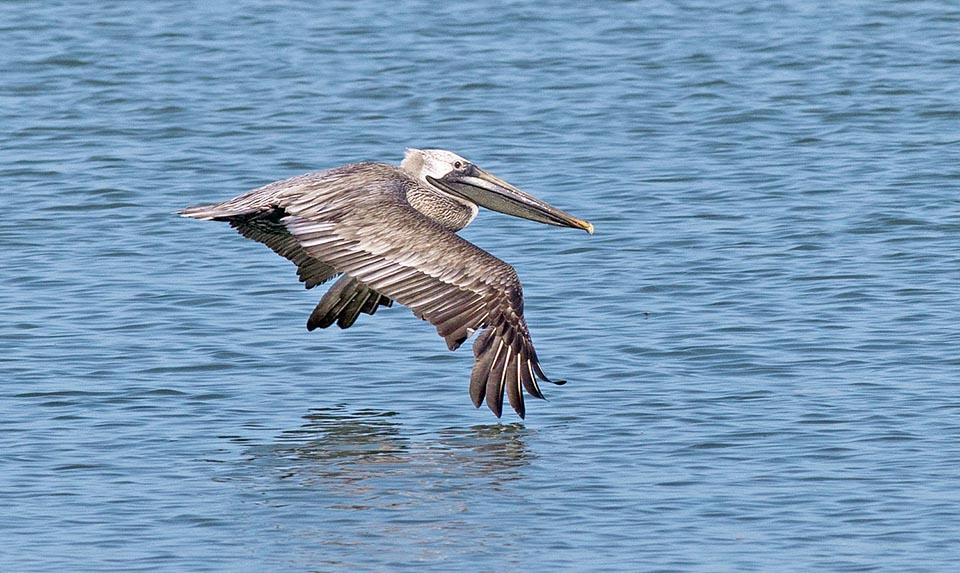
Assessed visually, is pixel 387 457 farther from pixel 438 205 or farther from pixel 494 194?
pixel 494 194

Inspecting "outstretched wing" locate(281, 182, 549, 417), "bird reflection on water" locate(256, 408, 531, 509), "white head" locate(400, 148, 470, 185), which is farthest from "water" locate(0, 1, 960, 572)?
"white head" locate(400, 148, 470, 185)

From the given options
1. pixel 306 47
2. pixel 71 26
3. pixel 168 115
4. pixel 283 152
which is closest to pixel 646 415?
pixel 283 152

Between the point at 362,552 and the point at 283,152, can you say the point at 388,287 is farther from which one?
the point at 283,152

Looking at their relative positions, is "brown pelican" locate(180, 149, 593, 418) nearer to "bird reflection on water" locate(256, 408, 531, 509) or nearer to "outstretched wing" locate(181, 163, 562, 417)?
"outstretched wing" locate(181, 163, 562, 417)

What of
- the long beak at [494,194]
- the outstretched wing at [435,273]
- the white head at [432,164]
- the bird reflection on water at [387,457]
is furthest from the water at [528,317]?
the white head at [432,164]

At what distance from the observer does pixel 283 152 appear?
14500 millimetres

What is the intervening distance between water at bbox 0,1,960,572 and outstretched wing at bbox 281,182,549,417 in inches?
14.1

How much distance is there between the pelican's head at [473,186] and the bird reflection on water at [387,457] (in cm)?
142

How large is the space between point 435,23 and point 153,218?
308 inches

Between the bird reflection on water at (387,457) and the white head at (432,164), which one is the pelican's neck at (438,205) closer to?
the white head at (432,164)

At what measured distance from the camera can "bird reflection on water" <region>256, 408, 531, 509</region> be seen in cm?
743

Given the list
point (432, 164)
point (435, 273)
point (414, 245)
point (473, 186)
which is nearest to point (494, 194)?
point (473, 186)

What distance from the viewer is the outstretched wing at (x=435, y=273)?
7.79 metres

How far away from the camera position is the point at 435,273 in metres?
8.16
